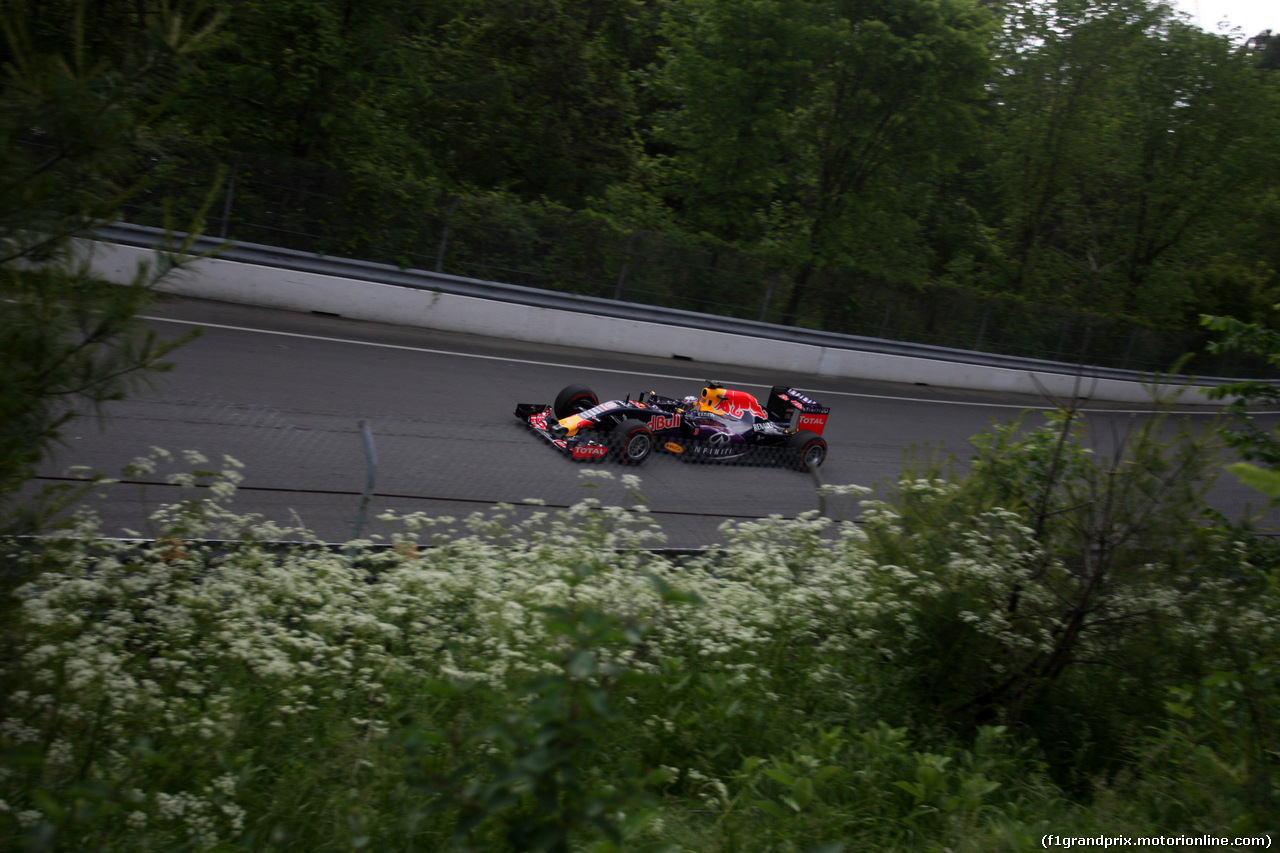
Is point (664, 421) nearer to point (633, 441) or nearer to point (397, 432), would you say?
point (633, 441)

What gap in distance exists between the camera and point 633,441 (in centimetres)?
970

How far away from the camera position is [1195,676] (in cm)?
506

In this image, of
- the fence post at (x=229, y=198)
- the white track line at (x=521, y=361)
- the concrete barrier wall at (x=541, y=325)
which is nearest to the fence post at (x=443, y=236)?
the concrete barrier wall at (x=541, y=325)

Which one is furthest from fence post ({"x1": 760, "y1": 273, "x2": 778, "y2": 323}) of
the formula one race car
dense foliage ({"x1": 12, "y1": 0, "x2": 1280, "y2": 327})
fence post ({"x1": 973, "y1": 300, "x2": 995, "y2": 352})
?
the formula one race car

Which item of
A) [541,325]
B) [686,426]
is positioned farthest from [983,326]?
[686,426]

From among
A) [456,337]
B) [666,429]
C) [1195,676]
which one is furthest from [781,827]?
[456,337]

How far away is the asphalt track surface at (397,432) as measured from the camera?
7238mm

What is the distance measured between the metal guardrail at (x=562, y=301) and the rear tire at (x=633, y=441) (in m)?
5.46

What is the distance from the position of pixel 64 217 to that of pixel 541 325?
42.4 feet

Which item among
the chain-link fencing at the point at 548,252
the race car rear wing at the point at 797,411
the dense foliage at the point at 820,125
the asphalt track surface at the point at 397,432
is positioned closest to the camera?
the asphalt track surface at the point at 397,432

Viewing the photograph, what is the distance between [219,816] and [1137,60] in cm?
3327

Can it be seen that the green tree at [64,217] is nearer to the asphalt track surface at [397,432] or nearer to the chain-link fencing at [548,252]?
the asphalt track surface at [397,432]

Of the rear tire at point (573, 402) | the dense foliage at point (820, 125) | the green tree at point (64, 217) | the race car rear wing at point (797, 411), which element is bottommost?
the rear tire at point (573, 402)

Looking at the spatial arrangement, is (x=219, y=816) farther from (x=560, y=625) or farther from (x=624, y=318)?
(x=624, y=318)
